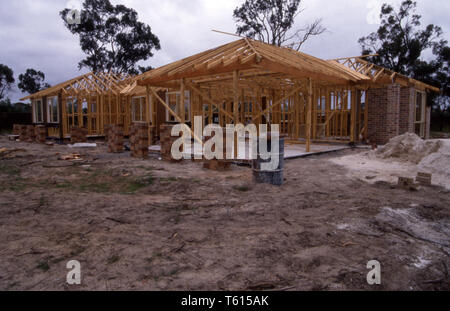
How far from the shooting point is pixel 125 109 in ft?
66.8

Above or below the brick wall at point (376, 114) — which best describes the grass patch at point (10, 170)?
below

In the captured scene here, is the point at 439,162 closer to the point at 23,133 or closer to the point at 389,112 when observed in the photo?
the point at 389,112

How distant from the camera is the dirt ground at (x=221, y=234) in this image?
3018mm

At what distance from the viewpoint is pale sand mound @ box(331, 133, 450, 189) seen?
7938 millimetres

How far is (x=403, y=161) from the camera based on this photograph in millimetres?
9828

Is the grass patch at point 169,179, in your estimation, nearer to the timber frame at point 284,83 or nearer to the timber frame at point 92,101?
the timber frame at point 284,83

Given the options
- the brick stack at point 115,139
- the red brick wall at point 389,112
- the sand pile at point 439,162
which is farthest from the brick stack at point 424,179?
the brick stack at point 115,139

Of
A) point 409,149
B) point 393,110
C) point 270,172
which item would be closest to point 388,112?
point 393,110

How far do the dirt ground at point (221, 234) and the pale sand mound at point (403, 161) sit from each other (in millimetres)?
1019

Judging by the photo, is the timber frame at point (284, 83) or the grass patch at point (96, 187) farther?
the timber frame at point (284, 83)

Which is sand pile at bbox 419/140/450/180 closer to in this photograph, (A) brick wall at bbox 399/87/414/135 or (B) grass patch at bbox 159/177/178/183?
(B) grass patch at bbox 159/177/178/183
